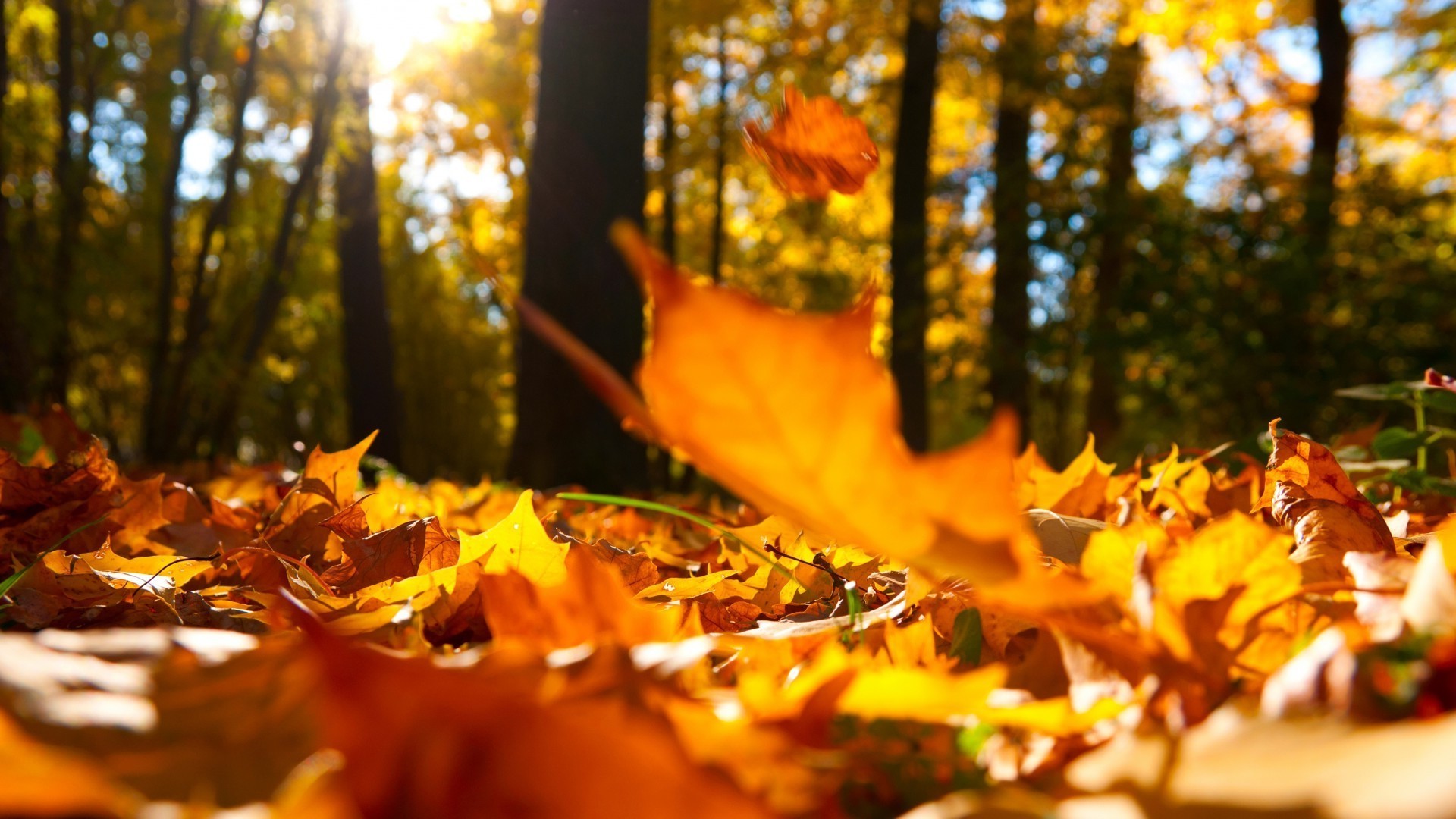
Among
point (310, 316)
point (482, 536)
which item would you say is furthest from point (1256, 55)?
point (482, 536)

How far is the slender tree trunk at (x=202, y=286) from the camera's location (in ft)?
10.7

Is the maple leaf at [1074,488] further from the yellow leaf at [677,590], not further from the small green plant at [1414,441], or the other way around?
the yellow leaf at [677,590]

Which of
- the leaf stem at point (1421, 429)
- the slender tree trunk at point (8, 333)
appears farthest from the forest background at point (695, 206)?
the leaf stem at point (1421, 429)

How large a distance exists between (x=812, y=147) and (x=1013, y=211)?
5755mm

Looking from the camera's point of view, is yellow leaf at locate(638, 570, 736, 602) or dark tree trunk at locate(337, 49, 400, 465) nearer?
yellow leaf at locate(638, 570, 736, 602)

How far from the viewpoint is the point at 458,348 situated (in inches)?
507

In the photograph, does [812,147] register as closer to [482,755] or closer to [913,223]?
[482,755]

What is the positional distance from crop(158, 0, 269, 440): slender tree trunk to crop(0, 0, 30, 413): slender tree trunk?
626 millimetres

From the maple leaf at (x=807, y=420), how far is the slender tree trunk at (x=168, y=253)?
3.61 meters

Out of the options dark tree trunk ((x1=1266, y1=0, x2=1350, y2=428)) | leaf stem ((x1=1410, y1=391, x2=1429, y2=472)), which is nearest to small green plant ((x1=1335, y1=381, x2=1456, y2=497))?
leaf stem ((x1=1410, y1=391, x2=1429, y2=472))

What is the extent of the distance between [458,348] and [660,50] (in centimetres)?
602

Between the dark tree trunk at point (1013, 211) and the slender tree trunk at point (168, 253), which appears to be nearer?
the slender tree trunk at point (168, 253)

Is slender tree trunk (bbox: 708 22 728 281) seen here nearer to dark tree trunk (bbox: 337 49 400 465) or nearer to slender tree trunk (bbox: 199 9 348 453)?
dark tree trunk (bbox: 337 49 400 465)

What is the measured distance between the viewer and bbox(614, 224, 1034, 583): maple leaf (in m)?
0.31
